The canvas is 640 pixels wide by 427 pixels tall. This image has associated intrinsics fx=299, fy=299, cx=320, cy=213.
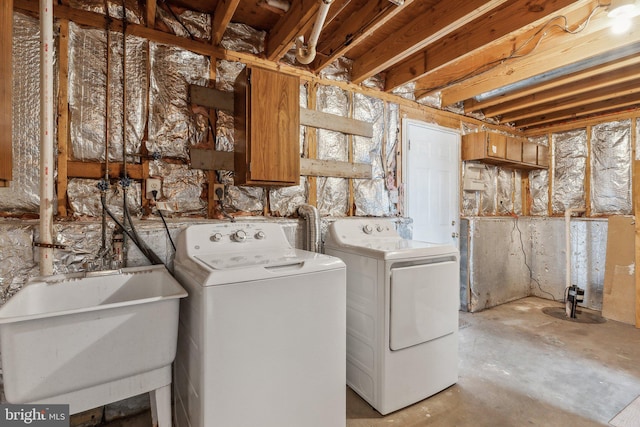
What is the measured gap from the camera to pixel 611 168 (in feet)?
12.0

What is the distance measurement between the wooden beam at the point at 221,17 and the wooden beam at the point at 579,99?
3.32 metres

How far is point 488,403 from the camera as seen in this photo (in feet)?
6.07

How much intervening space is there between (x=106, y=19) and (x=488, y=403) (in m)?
3.29

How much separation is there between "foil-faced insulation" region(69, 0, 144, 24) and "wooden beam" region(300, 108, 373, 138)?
1215 mm

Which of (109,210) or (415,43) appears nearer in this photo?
(109,210)

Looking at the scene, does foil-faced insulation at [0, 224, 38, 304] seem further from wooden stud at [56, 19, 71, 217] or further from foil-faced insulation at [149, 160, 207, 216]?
foil-faced insulation at [149, 160, 207, 216]

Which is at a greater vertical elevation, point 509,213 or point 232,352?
point 509,213

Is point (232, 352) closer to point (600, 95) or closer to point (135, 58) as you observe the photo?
point (135, 58)

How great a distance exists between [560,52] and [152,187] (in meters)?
3.26

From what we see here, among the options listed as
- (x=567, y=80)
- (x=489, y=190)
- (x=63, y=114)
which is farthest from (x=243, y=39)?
(x=489, y=190)

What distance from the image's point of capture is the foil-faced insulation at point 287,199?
233 cm

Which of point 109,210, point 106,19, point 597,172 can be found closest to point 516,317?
point 597,172

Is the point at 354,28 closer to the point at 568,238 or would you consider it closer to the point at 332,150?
the point at 332,150

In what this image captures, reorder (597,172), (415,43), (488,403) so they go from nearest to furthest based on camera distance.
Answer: (488,403) → (415,43) → (597,172)
